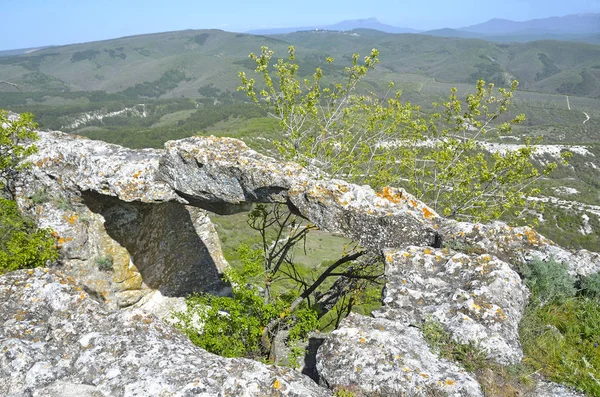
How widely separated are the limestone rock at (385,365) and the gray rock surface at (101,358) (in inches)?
19.4

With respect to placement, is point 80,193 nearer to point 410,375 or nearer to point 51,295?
point 51,295

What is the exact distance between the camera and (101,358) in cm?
625

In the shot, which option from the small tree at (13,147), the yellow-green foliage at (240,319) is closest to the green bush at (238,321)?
the yellow-green foliage at (240,319)

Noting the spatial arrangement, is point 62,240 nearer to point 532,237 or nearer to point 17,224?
point 17,224

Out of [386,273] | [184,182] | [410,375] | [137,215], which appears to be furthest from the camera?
[137,215]

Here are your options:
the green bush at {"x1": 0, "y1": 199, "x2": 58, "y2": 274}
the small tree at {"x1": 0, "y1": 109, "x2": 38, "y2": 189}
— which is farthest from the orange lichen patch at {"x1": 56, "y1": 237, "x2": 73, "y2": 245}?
the small tree at {"x1": 0, "y1": 109, "x2": 38, "y2": 189}

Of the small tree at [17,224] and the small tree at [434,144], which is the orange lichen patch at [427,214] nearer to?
the small tree at [434,144]

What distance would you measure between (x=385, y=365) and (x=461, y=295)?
2.42 m

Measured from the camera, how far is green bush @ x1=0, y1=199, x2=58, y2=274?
9.26 metres

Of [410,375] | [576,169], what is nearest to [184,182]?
[410,375]

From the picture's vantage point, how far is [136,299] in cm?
1547

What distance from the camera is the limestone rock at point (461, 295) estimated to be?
22.2 ft

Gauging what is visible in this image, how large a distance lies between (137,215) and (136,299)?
11.5 feet

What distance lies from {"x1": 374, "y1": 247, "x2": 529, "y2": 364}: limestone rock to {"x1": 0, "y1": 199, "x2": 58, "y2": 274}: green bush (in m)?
8.69
